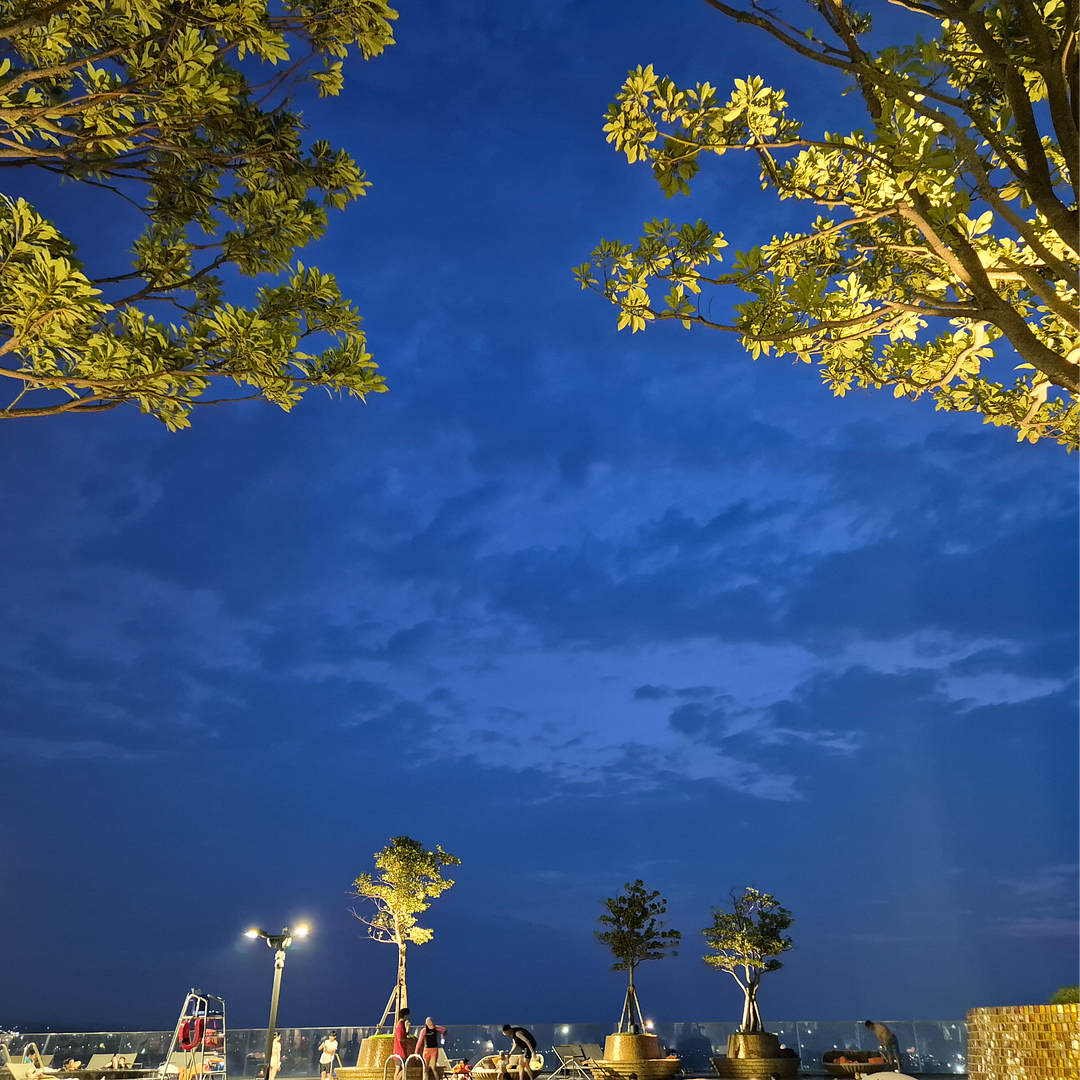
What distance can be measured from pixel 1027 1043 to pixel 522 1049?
883cm

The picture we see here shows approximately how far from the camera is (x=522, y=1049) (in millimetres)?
11875

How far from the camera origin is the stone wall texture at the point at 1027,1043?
4.51 m

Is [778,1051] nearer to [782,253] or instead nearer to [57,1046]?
[57,1046]

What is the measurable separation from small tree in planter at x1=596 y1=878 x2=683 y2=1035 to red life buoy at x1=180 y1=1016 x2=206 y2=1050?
8555 mm

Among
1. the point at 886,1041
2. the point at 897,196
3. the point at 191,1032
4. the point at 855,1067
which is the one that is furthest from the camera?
the point at 886,1041

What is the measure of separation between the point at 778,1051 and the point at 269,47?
1786 cm

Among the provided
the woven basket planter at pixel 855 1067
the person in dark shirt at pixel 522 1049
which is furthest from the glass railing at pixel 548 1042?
the person in dark shirt at pixel 522 1049

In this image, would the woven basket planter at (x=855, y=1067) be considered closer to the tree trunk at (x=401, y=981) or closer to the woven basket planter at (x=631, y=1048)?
the woven basket planter at (x=631, y=1048)

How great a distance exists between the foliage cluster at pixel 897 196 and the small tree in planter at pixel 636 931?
1515 cm

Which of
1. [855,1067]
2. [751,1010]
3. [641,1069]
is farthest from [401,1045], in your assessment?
[855,1067]

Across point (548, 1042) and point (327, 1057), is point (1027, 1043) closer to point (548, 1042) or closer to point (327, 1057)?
point (327, 1057)

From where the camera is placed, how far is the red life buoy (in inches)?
465

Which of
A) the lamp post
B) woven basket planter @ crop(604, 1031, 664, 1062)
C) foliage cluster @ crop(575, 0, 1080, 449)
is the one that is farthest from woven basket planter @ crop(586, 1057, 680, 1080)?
foliage cluster @ crop(575, 0, 1080, 449)

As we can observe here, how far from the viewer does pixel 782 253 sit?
4797 millimetres
